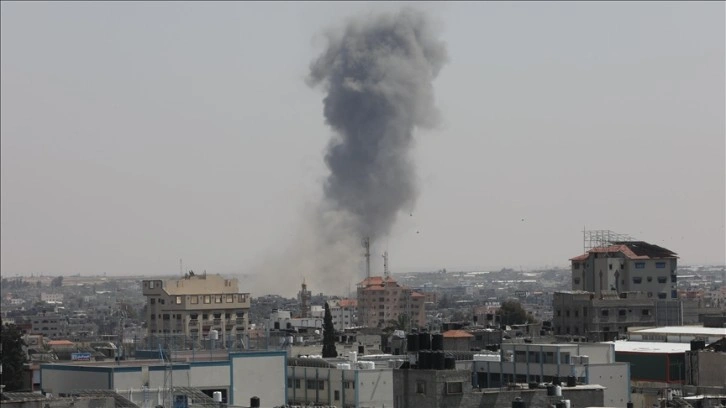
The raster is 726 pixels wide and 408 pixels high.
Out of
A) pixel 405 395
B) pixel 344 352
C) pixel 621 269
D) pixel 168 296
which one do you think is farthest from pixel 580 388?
pixel 168 296

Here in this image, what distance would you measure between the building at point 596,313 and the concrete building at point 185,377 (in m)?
55.3

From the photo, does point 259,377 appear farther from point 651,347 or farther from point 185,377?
point 651,347

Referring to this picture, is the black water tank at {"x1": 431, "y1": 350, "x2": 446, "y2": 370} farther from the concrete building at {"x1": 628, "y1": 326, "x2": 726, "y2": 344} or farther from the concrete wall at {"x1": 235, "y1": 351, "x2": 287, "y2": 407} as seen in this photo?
the concrete building at {"x1": 628, "y1": 326, "x2": 726, "y2": 344}

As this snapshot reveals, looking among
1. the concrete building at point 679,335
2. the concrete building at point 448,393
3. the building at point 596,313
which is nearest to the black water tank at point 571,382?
the concrete building at point 448,393

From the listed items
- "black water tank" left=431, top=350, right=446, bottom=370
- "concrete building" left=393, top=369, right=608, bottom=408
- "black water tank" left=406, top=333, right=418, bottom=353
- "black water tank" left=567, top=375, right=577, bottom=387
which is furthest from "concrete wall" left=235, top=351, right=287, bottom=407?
"black water tank" left=431, top=350, right=446, bottom=370

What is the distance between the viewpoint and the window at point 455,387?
38219 millimetres

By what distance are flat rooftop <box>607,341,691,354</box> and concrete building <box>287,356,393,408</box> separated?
1215 cm

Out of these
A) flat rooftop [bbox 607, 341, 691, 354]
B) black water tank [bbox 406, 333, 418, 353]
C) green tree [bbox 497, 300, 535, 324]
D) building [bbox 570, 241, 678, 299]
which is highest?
building [bbox 570, 241, 678, 299]

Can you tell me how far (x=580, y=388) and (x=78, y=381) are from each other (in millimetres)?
11111

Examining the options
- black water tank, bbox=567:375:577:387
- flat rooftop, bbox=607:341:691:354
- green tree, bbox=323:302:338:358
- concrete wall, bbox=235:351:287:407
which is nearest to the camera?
black water tank, bbox=567:375:577:387

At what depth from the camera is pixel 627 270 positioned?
12438 cm

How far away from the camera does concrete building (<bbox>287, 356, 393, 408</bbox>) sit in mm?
51094

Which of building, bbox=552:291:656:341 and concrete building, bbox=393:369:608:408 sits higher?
building, bbox=552:291:656:341

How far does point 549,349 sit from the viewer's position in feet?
179
